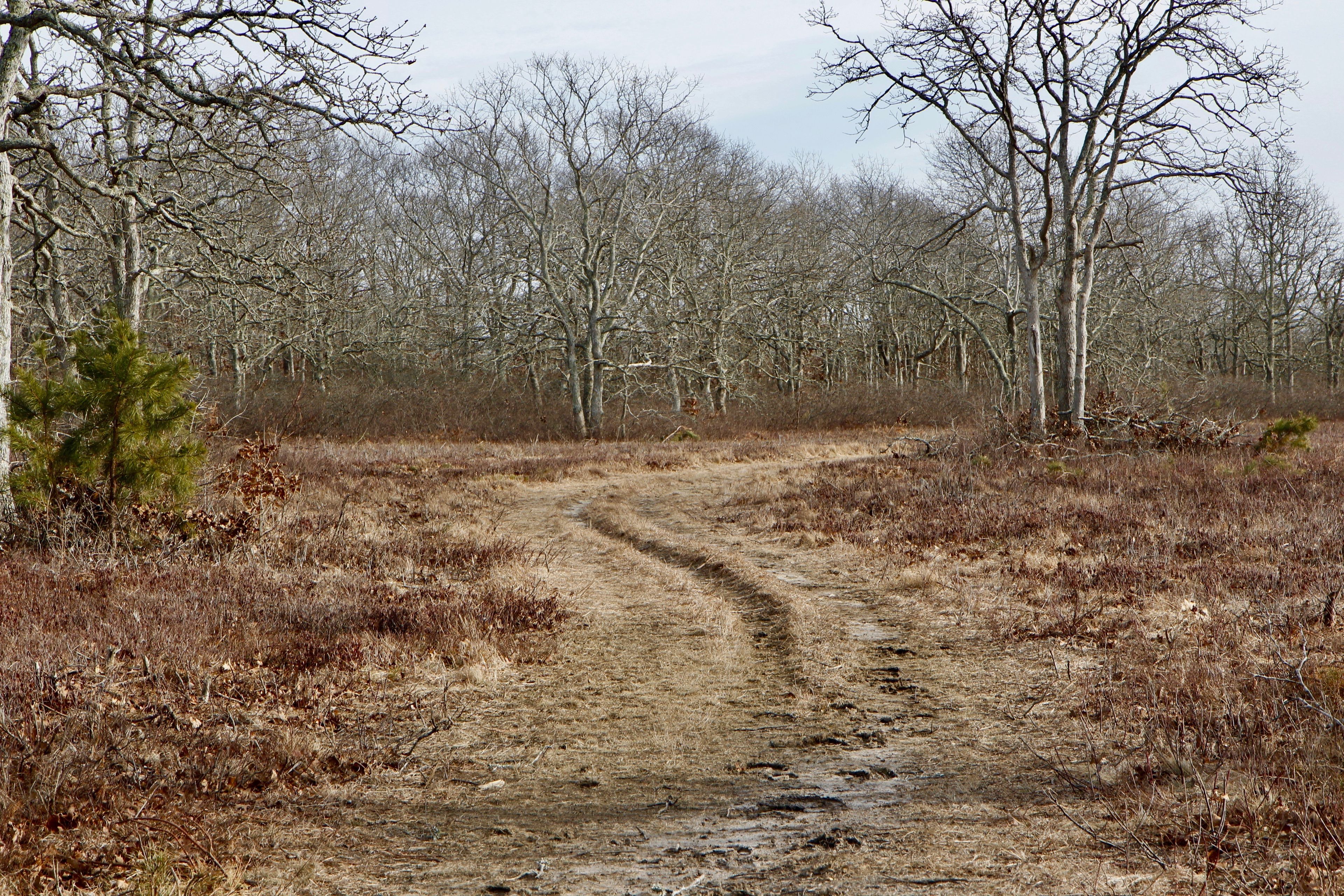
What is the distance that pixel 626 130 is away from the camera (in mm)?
28562

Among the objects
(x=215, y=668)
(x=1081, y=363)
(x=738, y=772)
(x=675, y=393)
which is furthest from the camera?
(x=675, y=393)

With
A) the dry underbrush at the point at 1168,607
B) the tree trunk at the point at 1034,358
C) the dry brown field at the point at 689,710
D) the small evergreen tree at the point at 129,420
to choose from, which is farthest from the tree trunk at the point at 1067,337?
the small evergreen tree at the point at 129,420

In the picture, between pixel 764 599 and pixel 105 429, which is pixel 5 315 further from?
pixel 764 599

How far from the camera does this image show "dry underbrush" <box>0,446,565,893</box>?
4.00m

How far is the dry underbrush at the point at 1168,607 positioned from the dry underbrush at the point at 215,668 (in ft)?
12.0

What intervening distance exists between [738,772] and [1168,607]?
466 centimetres

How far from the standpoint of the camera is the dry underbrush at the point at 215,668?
4.00 m

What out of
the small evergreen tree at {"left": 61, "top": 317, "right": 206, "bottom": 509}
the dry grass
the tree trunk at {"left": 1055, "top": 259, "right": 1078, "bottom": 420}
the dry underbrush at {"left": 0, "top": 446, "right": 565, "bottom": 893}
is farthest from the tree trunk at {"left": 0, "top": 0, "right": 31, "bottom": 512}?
the tree trunk at {"left": 1055, "top": 259, "right": 1078, "bottom": 420}

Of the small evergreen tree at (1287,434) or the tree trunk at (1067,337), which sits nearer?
the small evergreen tree at (1287,434)

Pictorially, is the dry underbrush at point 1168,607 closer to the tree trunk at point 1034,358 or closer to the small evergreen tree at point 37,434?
the tree trunk at point 1034,358

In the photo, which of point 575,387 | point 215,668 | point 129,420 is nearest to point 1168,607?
point 215,668

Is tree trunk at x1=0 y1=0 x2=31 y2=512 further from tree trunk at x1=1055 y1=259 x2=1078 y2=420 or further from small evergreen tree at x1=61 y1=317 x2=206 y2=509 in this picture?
tree trunk at x1=1055 y1=259 x2=1078 y2=420

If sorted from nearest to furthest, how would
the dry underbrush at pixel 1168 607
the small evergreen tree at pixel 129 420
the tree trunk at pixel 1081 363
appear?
the dry underbrush at pixel 1168 607 < the small evergreen tree at pixel 129 420 < the tree trunk at pixel 1081 363

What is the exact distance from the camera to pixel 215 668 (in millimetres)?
6215
